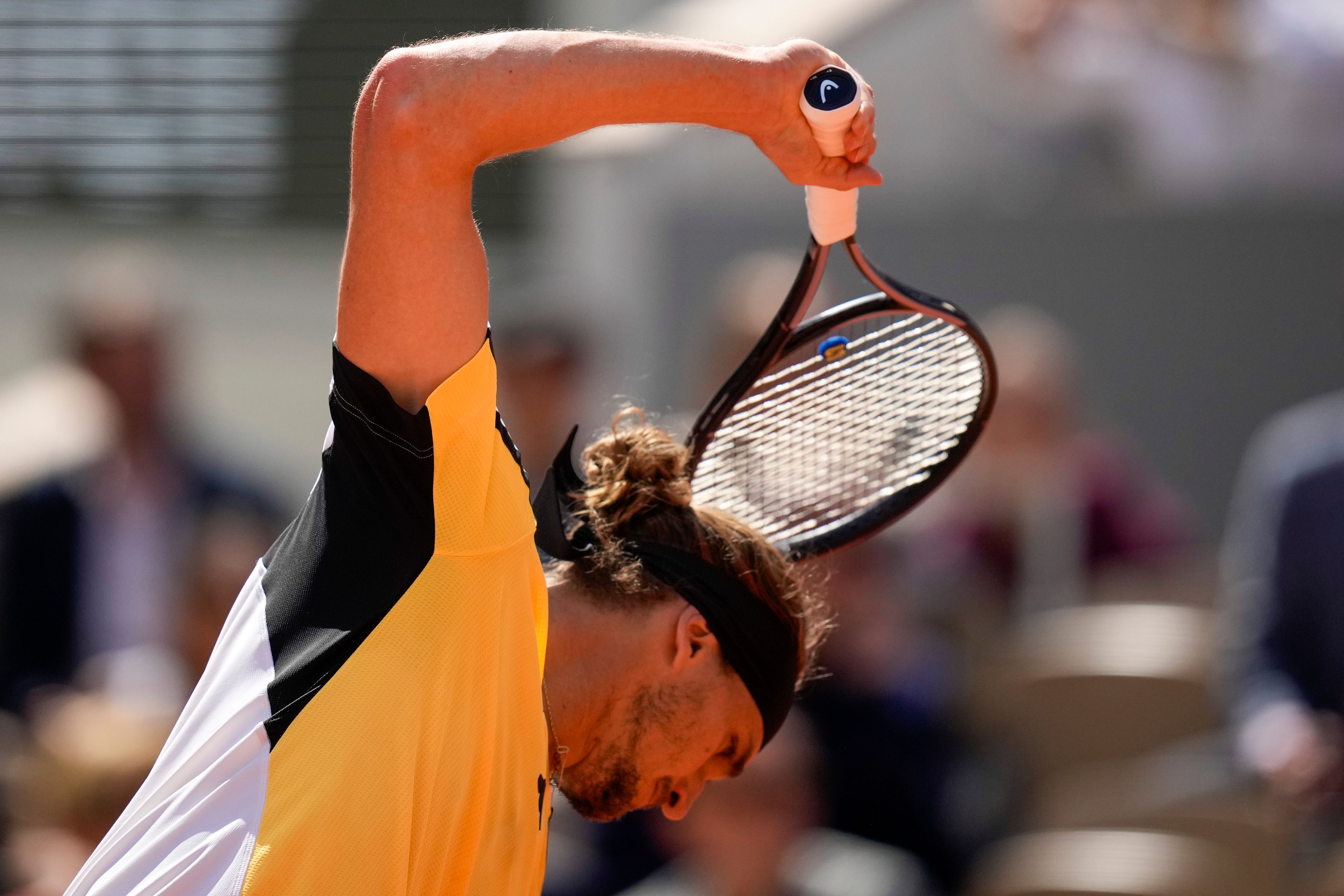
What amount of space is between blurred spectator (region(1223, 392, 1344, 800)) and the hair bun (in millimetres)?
2343

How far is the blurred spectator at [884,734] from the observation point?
4.38 metres

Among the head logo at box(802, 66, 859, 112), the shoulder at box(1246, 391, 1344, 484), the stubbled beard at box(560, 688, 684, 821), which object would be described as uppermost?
the head logo at box(802, 66, 859, 112)

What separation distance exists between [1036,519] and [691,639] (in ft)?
10.9

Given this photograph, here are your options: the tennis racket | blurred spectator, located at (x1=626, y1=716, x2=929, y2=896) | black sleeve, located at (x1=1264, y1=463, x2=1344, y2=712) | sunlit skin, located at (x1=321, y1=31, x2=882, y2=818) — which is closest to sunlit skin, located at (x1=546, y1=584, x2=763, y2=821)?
the tennis racket

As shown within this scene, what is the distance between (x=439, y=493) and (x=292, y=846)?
1.36 feet

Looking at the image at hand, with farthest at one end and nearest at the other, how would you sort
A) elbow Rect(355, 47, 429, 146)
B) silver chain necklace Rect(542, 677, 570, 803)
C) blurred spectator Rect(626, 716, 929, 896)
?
1. blurred spectator Rect(626, 716, 929, 896)
2. silver chain necklace Rect(542, 677, 570, 803)
3. elbow Rect(355, 47, 429, 146)

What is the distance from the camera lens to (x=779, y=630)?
2.24 meters

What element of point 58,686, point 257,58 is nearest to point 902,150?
point 257,58

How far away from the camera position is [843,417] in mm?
2545

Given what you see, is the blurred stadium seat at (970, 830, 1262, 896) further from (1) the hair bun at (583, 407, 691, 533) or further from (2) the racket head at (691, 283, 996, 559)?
(1) the hair bun at (583, 407, 691, 533)

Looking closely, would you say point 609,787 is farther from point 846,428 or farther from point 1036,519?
point 1036,519

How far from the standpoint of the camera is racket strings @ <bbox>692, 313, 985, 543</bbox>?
2441 millimetres

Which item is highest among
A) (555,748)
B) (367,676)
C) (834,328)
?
(834,328)

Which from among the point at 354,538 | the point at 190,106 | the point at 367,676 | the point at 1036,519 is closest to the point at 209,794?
the point at 367,676
